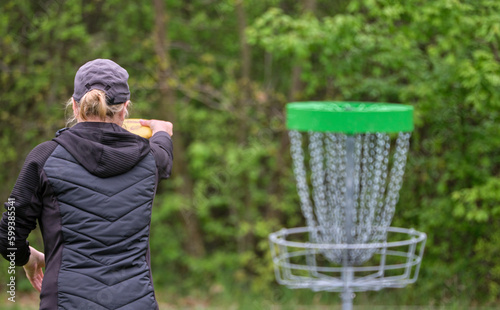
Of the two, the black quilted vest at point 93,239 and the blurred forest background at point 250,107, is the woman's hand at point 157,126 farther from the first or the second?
the blurred forest background at point 250,107

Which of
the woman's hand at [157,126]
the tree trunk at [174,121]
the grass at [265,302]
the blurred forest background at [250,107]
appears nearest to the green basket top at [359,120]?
the woman's hand at [157,126]

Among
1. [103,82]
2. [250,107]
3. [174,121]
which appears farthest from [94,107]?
[174,121]

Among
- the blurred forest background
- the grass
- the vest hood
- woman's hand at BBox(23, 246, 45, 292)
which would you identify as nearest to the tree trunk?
the blurred forest background

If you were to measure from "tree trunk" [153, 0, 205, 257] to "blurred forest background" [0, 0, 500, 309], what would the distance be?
A: 0.6 inches

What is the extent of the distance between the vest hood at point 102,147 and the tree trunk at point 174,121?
5.16 metres

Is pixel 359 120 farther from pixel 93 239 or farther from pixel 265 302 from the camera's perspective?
pixel 265 302

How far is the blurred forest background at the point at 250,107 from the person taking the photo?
18.3ft

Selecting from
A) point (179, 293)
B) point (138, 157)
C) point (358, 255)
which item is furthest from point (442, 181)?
point (138, 157)

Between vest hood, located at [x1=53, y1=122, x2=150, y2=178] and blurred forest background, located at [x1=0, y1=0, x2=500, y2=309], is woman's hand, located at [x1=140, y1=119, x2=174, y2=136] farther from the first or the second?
blurred forest background, located at [x1=0, y1=0, x2=500, y2=309]

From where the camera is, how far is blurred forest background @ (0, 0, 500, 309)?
5567 millimetres

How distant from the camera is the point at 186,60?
25.1 feet

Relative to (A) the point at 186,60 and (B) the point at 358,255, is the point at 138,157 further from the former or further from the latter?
(A) the point at 186,60

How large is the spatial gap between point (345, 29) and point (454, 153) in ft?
5.37

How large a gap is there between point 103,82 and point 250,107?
529cm
